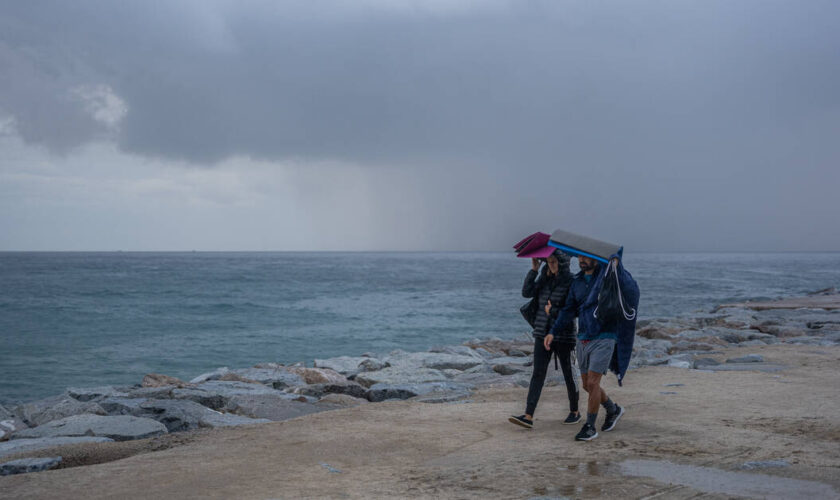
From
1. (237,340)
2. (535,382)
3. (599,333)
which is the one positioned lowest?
(237,340)

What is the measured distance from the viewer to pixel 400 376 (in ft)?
35.6

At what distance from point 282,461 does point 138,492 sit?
1.14 metres

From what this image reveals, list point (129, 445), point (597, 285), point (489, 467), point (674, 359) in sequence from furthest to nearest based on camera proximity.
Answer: point (674, 359), point (129, 445), point (597, 285), point (489, 467)

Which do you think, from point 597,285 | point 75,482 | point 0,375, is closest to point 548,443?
point 597,285

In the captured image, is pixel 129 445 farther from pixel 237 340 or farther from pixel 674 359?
pixel 237 340

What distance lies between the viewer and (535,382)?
20.2 feet

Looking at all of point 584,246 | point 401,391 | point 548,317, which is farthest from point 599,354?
point 401,391

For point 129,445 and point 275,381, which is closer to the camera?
point 129,445

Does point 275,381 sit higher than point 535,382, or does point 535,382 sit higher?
point 535,382

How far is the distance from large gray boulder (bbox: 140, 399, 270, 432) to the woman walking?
292 cm

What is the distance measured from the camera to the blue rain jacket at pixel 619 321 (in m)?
5.40

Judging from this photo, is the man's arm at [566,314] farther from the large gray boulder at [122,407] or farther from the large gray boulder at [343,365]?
the large gray boulder at [343,365]

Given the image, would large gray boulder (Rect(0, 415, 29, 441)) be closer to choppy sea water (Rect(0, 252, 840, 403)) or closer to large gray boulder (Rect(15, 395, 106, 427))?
large gray boulder (Rect(15, 395, 106, 427))

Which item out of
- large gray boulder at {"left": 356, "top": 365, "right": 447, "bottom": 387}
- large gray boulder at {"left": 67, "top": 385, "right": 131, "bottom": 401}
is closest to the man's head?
large gray boulder at {"left": 356, "top": 365, "right": 447, "bottom": 387}
